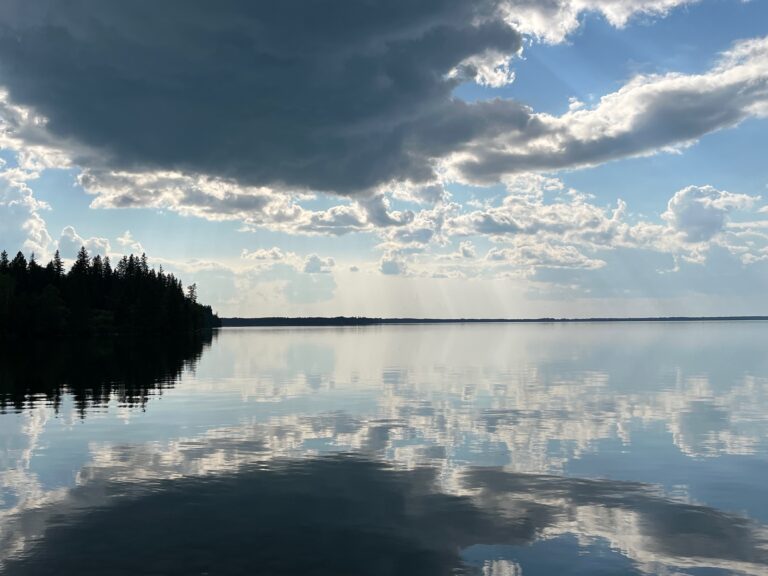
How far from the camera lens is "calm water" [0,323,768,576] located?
1862 centimetres

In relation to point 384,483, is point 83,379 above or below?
below

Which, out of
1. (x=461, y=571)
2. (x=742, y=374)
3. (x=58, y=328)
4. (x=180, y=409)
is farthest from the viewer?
(x=58, y=328)

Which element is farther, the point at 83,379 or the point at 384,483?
the point at 83,379

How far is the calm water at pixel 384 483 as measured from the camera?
61.1 feet

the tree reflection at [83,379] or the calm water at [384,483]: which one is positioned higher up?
the calm water at [384,483]

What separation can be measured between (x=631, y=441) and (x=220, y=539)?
85.2ft

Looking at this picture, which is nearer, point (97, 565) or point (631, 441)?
point (97, 565)

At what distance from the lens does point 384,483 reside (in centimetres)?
2692

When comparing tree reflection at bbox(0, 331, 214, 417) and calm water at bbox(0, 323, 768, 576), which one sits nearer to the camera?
calm water at bbox(0, 323, 768, 576)

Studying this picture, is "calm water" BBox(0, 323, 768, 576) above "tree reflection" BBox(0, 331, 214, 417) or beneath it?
above

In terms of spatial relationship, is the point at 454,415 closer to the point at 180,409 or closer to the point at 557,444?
the point at 557,444

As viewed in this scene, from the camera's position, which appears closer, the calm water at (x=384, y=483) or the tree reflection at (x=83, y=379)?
the calm water at (x=384, y=483)

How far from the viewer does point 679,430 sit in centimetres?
4056

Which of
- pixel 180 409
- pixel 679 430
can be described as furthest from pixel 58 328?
pixel 679 430
